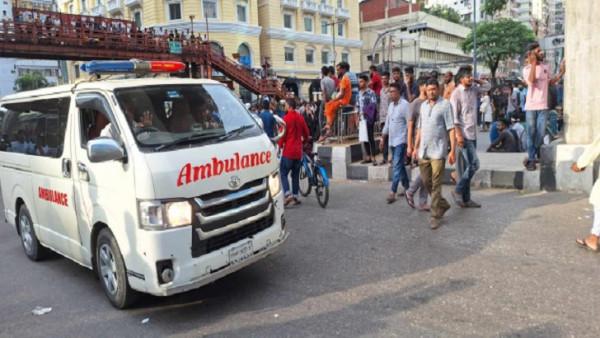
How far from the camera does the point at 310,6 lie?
154 ft

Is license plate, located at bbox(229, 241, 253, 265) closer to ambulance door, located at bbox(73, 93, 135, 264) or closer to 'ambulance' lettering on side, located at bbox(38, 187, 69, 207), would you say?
ambulance door, located at bbox(73, 93, 135, 264)

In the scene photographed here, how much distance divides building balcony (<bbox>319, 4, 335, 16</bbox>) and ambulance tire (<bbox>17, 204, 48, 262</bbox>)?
150ft

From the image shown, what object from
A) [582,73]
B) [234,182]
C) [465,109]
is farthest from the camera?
[582,73]

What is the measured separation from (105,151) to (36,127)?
85.4 inches

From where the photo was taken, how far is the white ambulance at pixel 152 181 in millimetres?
3818

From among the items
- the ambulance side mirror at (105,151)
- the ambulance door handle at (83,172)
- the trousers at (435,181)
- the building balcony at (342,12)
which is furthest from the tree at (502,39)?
the ambulance side mirror at (105,151)

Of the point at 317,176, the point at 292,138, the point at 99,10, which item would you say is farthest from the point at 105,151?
the point at 99,10

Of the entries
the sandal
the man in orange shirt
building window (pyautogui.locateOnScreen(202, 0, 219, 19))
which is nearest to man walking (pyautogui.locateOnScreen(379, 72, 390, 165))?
the man in orange shirt

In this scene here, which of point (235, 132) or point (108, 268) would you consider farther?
point (235, 132)

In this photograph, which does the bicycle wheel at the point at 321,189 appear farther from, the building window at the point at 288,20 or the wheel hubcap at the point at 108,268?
the building window at the point at 288,20

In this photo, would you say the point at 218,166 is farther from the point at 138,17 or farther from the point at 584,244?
the point at 138,17

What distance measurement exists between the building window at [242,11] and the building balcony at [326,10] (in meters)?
10.1

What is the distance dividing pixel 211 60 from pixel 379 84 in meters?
19.1

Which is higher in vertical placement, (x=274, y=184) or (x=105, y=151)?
(x=105, y=151)
